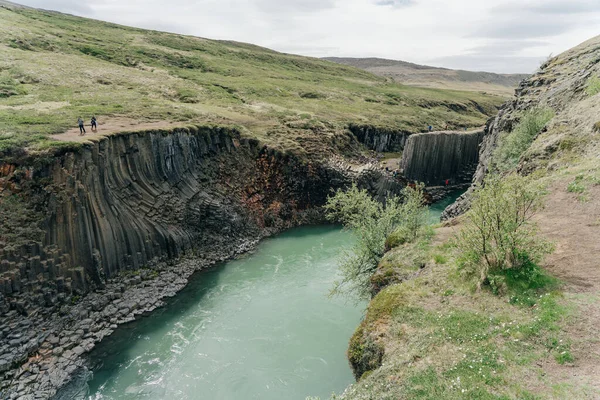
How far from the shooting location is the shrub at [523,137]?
2962 cm

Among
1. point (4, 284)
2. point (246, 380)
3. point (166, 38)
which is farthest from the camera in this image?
point (166, 38)

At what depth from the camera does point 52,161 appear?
86.6ft

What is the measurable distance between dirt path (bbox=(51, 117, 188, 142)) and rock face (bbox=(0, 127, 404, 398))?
51.6 inches

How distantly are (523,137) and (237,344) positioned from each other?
88.8 feet

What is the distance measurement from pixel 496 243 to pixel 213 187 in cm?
3077

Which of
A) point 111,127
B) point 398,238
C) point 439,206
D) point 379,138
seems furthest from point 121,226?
point 379,138

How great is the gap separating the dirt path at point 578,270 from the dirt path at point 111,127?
3143 cm

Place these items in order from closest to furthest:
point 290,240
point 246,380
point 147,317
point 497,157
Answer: point 246,380 < point 147,317 < point 497,157 < point 290,240

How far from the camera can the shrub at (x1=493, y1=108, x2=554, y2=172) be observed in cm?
2962

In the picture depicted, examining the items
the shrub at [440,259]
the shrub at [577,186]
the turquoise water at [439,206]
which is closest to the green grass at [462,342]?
the shrub at [440,259]

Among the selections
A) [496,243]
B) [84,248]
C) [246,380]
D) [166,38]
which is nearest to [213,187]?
[84,248]

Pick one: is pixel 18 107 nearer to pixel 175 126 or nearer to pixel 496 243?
pixel 175 126

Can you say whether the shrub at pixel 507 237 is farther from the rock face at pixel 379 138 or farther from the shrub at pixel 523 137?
the rock face at pixel 379 138

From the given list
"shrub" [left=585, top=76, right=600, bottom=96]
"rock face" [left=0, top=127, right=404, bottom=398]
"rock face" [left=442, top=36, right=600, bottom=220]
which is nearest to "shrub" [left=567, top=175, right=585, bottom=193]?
"rock face" [left=442, top=36, right=600, bottom=220]
